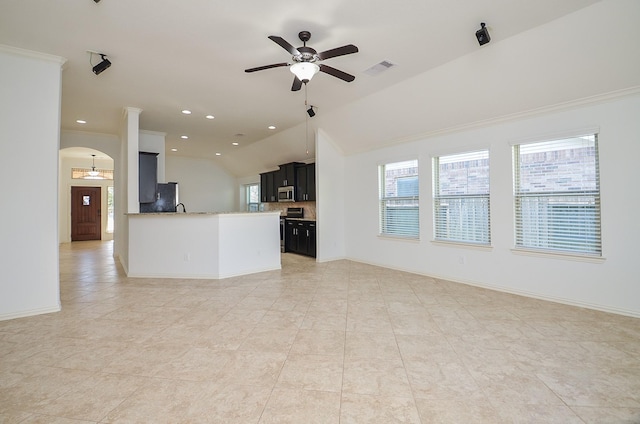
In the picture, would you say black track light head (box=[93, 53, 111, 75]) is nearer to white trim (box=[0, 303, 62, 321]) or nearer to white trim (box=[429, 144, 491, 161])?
white trim (box=[0, 303, 62, 321])

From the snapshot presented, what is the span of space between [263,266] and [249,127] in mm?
3314

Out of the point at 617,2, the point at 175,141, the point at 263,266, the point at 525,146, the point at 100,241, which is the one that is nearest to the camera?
the point at 617,2

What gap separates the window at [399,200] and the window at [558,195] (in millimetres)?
1752

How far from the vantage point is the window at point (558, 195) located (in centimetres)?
354

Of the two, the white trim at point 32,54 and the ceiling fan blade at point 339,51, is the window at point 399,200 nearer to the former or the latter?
the ceiling fan blade at point 339,51

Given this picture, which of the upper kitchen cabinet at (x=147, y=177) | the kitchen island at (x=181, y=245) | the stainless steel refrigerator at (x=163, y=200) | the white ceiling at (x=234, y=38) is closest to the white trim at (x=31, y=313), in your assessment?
the kitchen island at (x=181, y=245)

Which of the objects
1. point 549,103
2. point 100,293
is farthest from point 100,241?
point 549,103

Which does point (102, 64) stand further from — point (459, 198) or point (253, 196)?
point (253, 196)

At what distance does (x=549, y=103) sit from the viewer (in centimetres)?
372

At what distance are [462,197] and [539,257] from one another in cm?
139

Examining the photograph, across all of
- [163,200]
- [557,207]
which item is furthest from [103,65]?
[557,207]

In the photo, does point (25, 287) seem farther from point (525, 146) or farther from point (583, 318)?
point (525, 146)

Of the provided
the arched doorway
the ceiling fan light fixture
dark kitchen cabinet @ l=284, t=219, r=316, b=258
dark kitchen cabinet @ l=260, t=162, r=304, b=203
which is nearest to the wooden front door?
the arched doorway

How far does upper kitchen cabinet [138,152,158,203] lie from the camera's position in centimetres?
634
